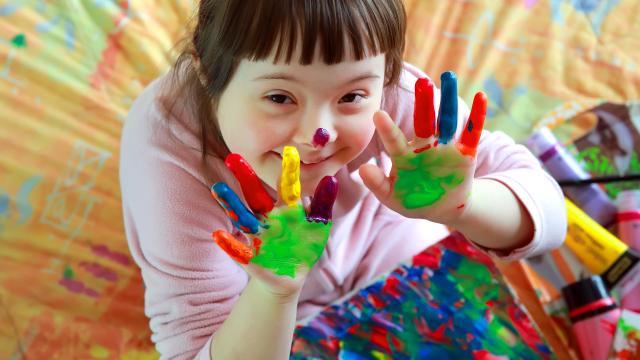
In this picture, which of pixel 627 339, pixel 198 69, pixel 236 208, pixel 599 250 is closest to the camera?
pixel 236 208

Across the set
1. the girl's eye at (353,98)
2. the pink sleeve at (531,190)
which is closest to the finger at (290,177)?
the girl's eye at (353,98)

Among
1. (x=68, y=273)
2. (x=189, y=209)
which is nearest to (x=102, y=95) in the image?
(x=68, y=273)

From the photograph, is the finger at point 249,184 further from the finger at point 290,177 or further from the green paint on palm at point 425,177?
the green paint on palm at point 425,177

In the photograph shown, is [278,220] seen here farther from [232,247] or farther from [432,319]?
[432,319]

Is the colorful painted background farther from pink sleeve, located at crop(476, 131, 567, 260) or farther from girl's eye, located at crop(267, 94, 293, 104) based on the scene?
girl's eye, located at crop(267, 94, 293, 104)

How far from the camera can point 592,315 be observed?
0.92 m

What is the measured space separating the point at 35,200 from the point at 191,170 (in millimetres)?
411

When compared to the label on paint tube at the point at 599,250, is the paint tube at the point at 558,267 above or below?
below

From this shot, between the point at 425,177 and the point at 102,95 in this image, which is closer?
the point at 425,177

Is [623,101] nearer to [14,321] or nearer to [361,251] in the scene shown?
[361,251]

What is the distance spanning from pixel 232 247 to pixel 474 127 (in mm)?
244

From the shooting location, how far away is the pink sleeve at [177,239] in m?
0.71

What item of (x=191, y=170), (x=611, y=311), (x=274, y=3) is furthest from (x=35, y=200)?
(x=611, y=311)

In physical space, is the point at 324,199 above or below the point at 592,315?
above
